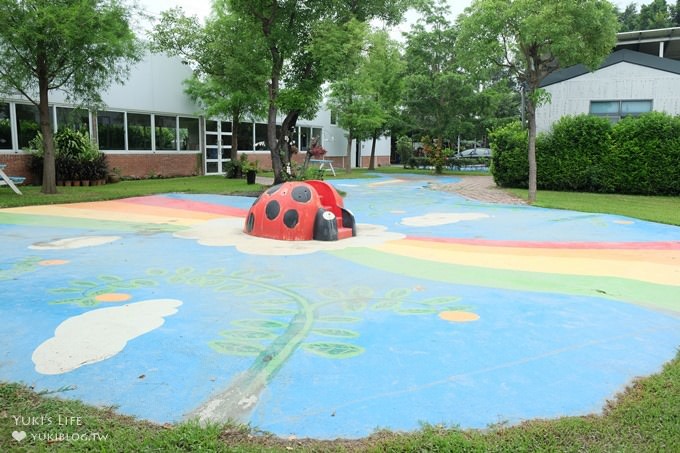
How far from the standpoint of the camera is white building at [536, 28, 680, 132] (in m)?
21.9

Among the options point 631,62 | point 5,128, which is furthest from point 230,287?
point 631,62

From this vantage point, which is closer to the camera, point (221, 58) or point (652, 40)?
point (221, 58)

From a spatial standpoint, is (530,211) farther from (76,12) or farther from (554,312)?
(76,12)

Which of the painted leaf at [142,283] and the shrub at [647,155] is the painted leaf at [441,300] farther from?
the shrub at [647,155]

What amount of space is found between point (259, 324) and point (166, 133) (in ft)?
73.9

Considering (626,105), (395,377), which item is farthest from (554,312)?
(626,105)

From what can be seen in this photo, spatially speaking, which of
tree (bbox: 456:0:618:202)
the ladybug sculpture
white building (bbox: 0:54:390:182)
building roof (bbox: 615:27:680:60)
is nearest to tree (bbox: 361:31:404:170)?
white building (bbox: 0:54:390:182)

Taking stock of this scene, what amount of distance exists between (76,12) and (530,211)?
506 inches

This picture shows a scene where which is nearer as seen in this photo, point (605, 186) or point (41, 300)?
point (41, 300)

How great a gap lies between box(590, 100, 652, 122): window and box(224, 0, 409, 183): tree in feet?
34.4

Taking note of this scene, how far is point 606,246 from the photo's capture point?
367 inches

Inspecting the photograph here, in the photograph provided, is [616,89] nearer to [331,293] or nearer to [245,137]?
[245,137]

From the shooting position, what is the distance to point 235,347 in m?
4.29

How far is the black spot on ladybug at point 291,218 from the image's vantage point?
9320 mm
